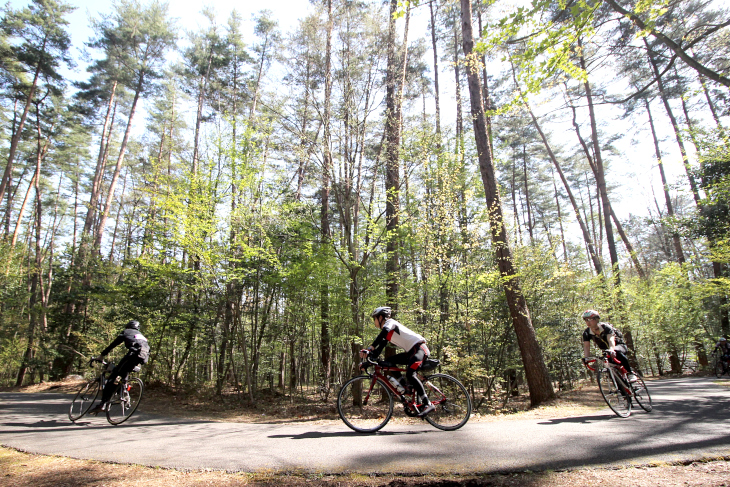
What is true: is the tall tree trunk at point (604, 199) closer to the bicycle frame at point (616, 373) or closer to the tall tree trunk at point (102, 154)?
the bicycle frame at point (616, 373)

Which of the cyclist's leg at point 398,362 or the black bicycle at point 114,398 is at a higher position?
the cyclist's leg at point 398,362

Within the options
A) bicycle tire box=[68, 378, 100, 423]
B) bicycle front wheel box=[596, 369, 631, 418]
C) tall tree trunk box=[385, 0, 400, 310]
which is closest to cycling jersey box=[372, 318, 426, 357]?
bicycle front wheel box=[596, 369, 631, 418]

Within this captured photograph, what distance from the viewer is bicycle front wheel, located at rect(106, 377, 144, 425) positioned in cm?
652

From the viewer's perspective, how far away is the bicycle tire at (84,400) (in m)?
6.73

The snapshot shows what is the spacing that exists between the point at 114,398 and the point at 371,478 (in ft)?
19.6

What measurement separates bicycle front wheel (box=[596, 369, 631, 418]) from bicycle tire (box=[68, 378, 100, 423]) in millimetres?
8944

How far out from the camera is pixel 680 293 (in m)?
16.7

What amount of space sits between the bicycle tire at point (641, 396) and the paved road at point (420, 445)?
0.16 meters

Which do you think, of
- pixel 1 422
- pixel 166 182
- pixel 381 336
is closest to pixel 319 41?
pixel 166 182

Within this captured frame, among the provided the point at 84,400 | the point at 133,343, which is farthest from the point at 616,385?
the point at 84,400

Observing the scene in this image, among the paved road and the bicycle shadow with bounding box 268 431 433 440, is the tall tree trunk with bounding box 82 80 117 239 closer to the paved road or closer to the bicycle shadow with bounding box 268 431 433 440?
the paved road

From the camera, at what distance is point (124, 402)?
6.58m

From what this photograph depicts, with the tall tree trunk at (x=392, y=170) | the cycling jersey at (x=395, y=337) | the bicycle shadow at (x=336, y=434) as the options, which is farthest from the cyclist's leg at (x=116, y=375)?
the tall tree trunk at (x=392, y=170)

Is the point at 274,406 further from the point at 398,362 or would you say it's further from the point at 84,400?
the point at 398,362
